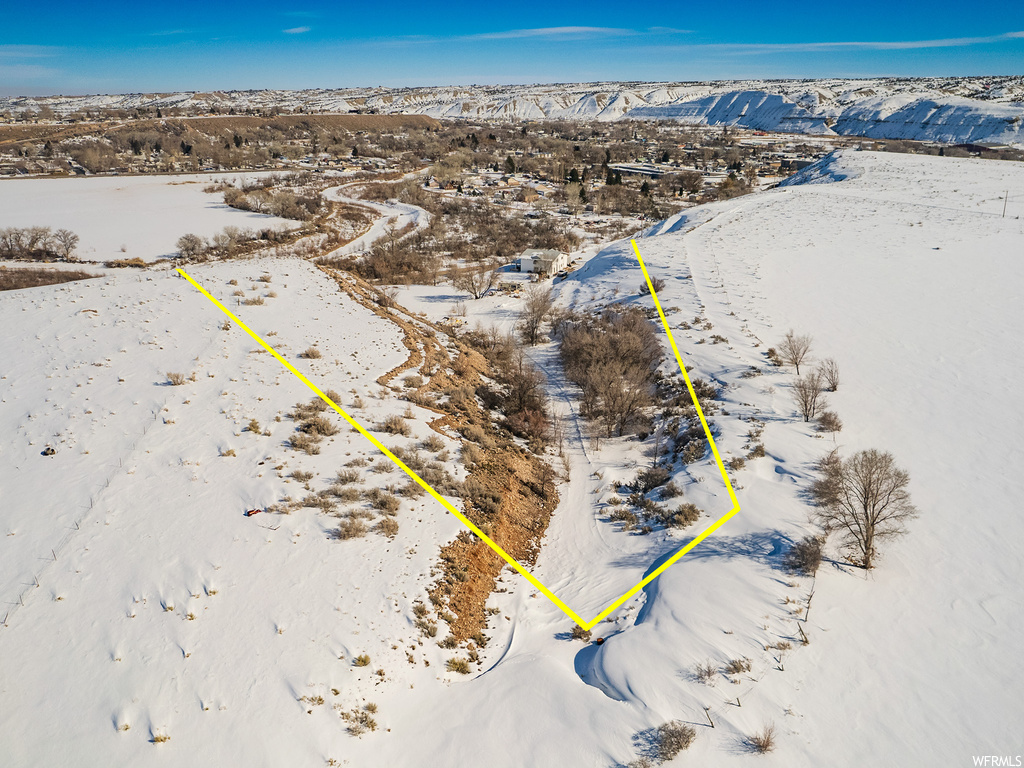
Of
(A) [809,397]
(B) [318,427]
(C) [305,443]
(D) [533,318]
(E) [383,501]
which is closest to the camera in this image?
(E) [383,501]

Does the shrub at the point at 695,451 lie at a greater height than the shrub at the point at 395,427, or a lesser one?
lesser

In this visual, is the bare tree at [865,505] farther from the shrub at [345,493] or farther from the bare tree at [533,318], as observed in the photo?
the bare tree at [533,318]

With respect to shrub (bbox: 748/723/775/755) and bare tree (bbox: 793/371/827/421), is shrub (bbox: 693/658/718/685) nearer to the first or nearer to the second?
shrub (bbox: 748/723/775/755)

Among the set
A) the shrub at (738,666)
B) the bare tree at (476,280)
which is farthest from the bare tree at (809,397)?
the bare tree at (476,280)

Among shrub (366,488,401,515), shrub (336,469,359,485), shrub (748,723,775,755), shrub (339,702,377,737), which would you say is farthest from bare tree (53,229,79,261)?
shrub (748,723,775,755)

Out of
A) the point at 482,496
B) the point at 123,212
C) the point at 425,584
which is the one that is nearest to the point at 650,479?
the point at 482,496

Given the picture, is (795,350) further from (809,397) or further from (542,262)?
(542,262)
